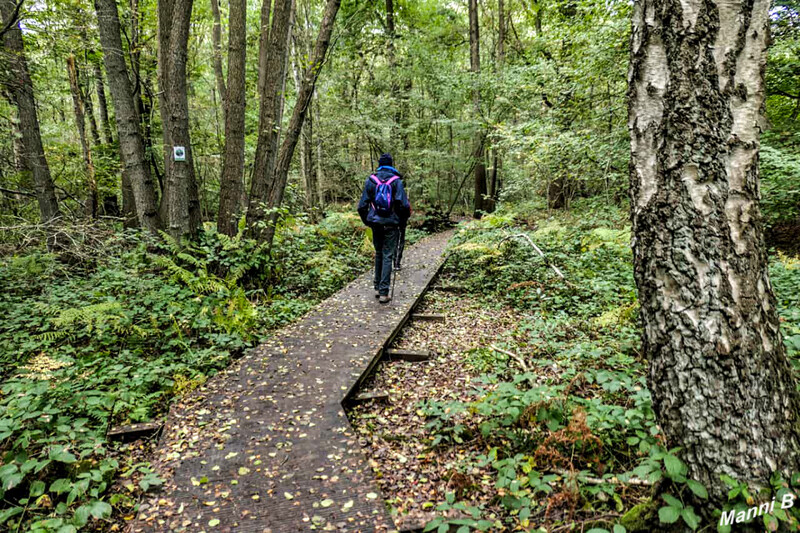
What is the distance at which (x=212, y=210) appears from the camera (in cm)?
1642

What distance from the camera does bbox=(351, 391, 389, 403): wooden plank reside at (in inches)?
163

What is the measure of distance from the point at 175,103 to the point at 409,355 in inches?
225

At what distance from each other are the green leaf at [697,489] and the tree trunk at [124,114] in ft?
24.9

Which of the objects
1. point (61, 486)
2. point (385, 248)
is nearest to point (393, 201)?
point (385, 248)

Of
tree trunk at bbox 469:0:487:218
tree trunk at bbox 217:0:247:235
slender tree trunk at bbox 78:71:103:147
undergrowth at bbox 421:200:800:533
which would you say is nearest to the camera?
undergrowth at bbox 421:200:800:533

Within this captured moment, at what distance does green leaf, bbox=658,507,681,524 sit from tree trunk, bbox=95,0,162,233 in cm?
753

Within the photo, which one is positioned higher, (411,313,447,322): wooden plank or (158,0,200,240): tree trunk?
(158,0,200,240): tree trunk

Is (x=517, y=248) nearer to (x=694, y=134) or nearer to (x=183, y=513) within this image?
(x=694, y=134)

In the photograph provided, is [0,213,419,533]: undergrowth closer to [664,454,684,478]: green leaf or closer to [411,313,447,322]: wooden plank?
[411,313,447,322]: wooden plank

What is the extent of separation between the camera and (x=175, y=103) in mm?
6711

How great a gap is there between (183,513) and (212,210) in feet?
51.7

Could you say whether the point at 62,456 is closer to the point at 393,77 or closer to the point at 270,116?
the point at 270,116

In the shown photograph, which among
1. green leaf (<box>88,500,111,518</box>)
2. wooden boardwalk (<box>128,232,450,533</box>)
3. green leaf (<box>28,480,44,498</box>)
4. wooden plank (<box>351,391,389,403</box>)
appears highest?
green leaf (<box>28,480,44,498</box>)

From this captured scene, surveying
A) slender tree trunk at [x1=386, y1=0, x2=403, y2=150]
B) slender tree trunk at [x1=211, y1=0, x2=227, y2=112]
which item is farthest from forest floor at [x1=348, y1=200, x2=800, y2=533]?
slender tree trunk at [x1=211, y1=0, x2=227, y2=112]
